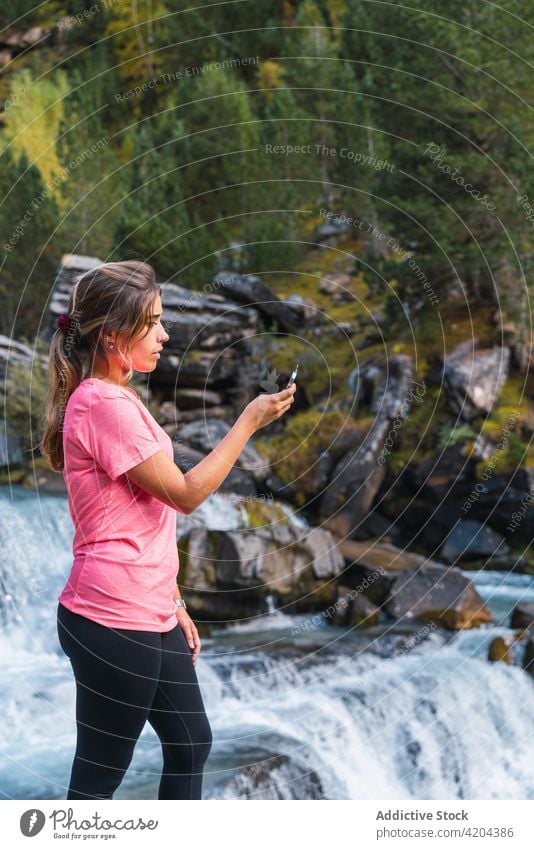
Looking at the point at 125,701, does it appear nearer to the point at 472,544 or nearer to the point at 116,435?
the point at 116,435

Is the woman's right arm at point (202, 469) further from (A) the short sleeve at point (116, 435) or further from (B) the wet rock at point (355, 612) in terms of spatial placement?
(B) the wet rock at point (355, 612)

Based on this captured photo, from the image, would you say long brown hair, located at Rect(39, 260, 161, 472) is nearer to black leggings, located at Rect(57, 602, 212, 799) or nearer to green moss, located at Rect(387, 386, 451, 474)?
black leggings, located at Rect(57, 602, 212, 799)

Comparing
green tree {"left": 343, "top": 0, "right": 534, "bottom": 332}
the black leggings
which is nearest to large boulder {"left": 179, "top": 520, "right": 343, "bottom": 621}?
green tree {"left": 343, "top": 0, "right": 534, "bottom": 332}

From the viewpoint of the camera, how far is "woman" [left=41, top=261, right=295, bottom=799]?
2158 millimetres

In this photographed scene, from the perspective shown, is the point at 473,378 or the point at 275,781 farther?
the point at 473,378

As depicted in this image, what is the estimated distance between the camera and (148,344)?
231cm

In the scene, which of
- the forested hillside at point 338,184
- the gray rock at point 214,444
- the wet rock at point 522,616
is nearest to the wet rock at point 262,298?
the forested hillside at point 338,184

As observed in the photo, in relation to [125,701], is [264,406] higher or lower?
higher

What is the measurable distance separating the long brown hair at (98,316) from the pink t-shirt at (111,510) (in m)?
0.11

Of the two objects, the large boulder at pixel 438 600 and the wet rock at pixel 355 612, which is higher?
the large boulder at pixel 438 600

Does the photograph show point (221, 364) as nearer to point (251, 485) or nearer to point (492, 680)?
point (251, 485)

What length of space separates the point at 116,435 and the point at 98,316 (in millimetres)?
303

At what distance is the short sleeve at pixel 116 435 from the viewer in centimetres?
216

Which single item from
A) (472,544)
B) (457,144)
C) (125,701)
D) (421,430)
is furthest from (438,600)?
(457,144)
